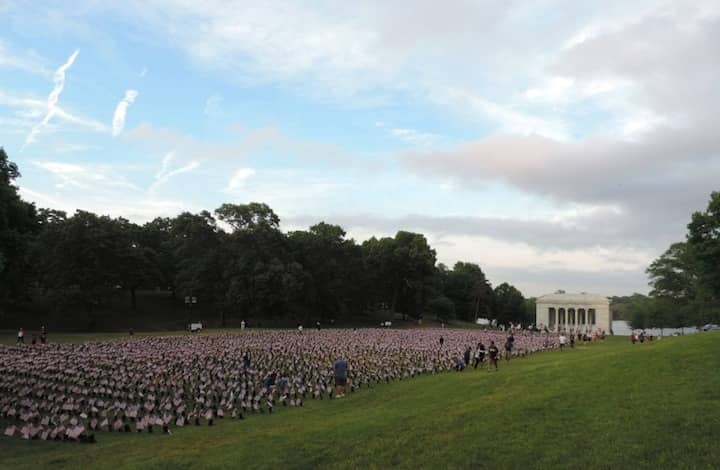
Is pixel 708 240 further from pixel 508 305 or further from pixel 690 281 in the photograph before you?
pixel 508 305

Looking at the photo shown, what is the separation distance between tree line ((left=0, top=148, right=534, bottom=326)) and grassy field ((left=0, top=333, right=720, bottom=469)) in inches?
1559

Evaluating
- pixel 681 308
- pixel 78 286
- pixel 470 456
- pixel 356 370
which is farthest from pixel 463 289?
pixel 470 456

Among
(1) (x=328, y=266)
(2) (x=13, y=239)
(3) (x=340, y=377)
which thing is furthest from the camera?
(1) (x=328, y=266)

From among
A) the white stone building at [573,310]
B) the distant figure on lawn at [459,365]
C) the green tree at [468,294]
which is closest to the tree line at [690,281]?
the white stone building at [573,310]

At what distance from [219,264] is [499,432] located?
2326 inches

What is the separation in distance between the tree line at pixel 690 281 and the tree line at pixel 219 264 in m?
32.3

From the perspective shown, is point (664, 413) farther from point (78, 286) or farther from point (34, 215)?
point (34, 215)

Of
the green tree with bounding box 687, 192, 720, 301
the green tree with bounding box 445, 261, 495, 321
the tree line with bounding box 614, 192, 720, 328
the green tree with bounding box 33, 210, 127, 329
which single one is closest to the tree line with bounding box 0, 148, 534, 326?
the green tree with bounding box 33, 210, 127, 329

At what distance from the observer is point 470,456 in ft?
32.8

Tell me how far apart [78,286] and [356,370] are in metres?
38.9

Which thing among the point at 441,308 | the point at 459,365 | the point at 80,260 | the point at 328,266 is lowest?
the point at 459,365

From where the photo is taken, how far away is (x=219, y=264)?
6675 centimetres

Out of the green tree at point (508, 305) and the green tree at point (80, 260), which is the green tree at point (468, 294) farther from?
the green tree at point (80, 260)

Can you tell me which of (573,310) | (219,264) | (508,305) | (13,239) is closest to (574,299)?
(573,310)
